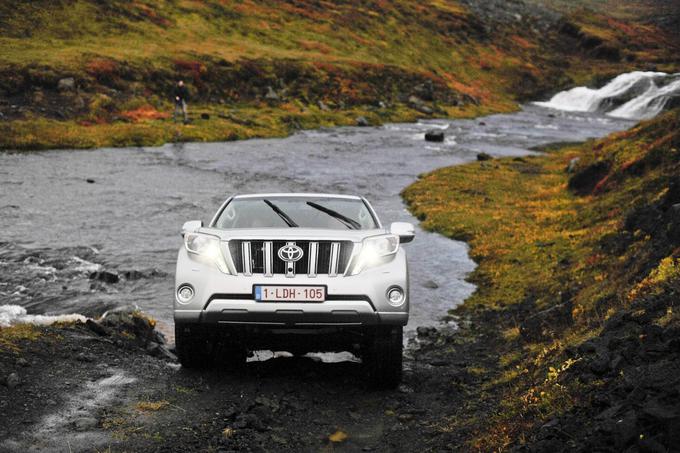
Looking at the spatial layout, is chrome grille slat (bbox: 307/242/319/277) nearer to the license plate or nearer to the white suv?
the white suv

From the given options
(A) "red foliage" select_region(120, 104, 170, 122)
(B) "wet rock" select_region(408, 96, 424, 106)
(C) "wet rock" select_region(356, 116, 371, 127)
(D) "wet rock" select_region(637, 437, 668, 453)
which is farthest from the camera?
(B) "wet rock" select_region(408, 96, 424, 106)

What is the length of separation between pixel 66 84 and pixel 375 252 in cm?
4777

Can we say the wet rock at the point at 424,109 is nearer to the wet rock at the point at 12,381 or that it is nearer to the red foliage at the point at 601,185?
the red foliage at the point at 601,185

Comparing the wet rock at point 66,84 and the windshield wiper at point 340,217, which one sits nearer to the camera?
the windshield wiper at point 340,217

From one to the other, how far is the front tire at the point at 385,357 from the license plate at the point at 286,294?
0.97 meters

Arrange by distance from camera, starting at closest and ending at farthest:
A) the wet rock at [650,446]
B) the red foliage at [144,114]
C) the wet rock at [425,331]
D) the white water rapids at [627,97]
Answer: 1. the wet rock at [650,446]
2. the wet rock at [425,331]
3. the red foliage at [144,114]
4. the white water rapids at [627,97]

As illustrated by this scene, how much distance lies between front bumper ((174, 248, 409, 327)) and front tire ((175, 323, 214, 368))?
1.18ft

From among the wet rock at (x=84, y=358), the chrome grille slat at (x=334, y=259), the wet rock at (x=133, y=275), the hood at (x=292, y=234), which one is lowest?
the wet rock at (x=133, y=275)

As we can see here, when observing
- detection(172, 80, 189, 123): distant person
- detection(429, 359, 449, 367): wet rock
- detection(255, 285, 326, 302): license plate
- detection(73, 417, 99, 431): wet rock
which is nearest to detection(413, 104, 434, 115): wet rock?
detection(172, 80, 189, 123): distant person

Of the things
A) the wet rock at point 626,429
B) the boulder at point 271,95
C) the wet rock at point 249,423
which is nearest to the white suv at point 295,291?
the wet rock at point 249,423

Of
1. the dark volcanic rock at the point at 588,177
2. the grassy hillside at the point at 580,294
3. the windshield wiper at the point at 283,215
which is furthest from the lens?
the dark volcanic rock at the point at 588,177

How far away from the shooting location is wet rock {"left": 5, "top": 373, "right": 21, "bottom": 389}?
27.9 ft

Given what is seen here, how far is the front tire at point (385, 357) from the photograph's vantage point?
8.98 metres

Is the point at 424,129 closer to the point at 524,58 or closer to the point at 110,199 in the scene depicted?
the point at 110,199
